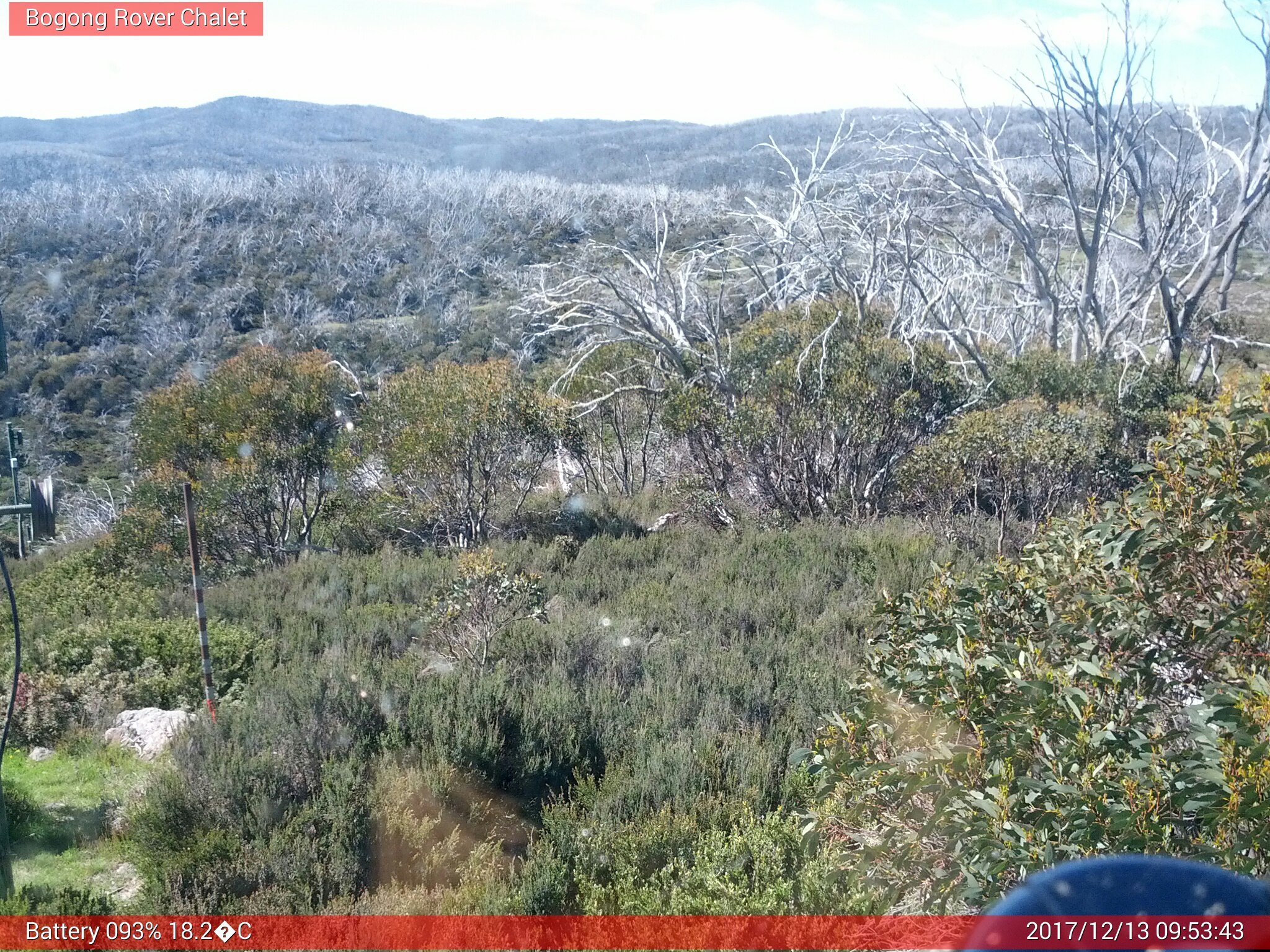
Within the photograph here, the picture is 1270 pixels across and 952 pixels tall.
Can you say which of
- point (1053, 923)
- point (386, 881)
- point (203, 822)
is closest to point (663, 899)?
point (386, 881)

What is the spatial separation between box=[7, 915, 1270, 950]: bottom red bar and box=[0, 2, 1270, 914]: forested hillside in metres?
0.09

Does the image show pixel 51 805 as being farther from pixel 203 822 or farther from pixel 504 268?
pixel 504 268

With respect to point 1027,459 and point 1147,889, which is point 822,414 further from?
point 1147,889

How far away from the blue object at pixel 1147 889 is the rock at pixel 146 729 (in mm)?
5328

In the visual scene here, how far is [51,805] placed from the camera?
486 centimetres

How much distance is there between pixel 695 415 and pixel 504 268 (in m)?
30.6

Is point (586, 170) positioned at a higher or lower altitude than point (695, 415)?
higher

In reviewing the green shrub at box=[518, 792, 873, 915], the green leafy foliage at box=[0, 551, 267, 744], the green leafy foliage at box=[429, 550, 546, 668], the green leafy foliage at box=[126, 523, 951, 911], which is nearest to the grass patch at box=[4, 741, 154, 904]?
the green leafy foliage at box=[126, 523, 951, 911]

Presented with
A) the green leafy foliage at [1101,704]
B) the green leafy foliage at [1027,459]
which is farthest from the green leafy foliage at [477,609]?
the green leafy foliage at [1027,459]

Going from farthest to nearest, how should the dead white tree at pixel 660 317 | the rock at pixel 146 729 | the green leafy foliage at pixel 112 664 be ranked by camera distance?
the dead white tree at pixel 660 317 → the green leafy foliage at pixel 112 664 → the rock at pixel 146 729

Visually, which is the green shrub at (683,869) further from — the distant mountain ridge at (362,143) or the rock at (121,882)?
the distant mountain ridge at (362,143)

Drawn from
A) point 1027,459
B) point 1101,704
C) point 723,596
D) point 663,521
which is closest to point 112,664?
point 723,596

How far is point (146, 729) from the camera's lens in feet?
19.0

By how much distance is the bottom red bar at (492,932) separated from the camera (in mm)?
3242
